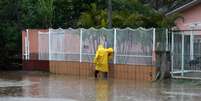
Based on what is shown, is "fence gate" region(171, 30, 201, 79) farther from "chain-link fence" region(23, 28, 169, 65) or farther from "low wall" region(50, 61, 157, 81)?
"low wall" region(50, 61, 157, 81)

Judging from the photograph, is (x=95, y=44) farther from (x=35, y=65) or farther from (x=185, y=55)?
(x=35, y=65)

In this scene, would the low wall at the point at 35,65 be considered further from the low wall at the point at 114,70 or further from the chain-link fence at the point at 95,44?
the low wall at the point at 114,70

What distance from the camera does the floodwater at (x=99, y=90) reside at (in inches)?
623

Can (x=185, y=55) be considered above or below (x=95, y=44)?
below

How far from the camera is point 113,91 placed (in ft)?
58.3

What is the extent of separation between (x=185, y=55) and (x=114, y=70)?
323 cm

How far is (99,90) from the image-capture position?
713 inches

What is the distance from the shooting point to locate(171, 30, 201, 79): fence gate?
21.4 meters

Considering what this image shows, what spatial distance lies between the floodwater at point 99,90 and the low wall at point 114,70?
687 millimetres

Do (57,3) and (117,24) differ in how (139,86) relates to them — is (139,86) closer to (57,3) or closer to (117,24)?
(117,24)

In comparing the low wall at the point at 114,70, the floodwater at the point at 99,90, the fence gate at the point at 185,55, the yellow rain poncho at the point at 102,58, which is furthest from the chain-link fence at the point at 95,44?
the floodwater at the point at 99,90

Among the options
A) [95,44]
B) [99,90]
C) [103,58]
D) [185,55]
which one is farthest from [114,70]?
[99,90]

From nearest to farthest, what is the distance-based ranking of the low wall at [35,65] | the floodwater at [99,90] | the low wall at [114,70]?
1. the floodwater at [99,90]
2. the low wall at [114,70]
3. the low wall at [35,65]

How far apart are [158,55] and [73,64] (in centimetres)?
525
